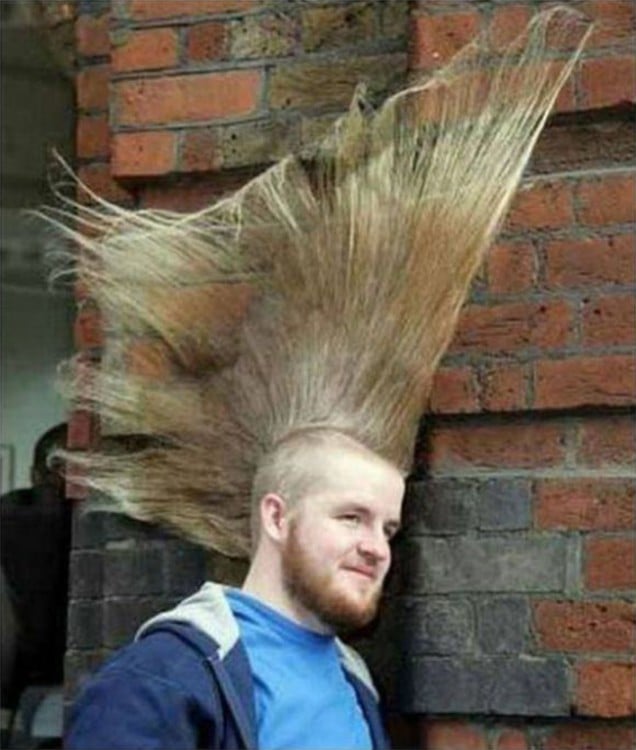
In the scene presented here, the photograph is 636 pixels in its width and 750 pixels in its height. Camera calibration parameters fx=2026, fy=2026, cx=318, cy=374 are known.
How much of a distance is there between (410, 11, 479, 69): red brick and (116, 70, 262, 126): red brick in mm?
341

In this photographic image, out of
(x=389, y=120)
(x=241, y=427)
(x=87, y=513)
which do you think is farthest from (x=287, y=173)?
(x=87, y=513)

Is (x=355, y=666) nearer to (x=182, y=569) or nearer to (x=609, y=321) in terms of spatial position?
(x=182, y=569)

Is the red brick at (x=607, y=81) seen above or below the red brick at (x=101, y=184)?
above

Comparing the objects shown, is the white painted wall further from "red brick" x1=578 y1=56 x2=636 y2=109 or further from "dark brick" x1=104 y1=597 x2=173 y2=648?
"red brick" x1=578 y1=56 x2=636 y2=109

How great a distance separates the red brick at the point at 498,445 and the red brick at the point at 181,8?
846 mm

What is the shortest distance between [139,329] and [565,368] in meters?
0.68

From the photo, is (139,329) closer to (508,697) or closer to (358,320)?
(358,320)

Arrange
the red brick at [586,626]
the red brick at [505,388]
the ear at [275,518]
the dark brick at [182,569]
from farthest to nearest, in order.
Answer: the dark brick at [182,569], the red brick at [505,388], the red brick at [586,626], the ear at [275,518]

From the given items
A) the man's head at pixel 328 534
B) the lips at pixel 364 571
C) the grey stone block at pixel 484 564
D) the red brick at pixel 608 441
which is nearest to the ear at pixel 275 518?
the man's head at pixel 328 534

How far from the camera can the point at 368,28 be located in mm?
3404

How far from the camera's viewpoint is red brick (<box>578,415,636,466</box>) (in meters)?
3.06

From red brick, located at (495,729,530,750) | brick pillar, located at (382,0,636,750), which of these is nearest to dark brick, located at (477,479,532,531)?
brick pillar, located at (382,0,636,750)

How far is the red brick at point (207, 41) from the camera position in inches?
137

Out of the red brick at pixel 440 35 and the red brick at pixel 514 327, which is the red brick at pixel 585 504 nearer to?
the red brick at pixel 514 327
